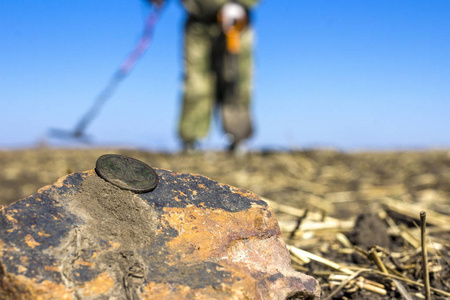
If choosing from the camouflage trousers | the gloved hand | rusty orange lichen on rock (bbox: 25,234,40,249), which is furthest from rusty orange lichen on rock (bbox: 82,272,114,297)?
the camouflage trousers

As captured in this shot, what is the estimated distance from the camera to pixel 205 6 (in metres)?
6.11

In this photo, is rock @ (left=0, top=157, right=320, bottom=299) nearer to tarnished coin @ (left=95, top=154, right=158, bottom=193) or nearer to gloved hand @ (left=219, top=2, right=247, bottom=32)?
tarnished coin @ (left=95, top=154, right=158, bottom=193)

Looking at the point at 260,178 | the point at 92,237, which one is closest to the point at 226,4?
the point at 260,178

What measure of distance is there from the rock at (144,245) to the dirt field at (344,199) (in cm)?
45

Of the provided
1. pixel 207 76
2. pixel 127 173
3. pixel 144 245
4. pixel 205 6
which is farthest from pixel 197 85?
pixel 144 245

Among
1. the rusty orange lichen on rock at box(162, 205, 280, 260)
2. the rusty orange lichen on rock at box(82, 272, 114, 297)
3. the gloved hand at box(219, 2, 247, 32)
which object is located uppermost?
the gloved hand at box(219, 2, 247, 32)

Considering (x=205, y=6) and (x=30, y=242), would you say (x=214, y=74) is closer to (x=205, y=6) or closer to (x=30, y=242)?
(x=205, y=6)

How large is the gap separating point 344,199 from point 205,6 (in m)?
3.32

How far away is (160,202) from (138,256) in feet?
0.73

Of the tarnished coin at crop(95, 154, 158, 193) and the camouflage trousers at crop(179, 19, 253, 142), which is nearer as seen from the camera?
the tarnished coin at crop(95, 154, 158, 193)

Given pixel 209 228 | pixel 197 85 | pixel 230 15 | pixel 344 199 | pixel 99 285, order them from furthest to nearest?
pixel 197 85 → pixel 230 15 → pixel 344 199 → pixel 209 228 → pixel 99 285

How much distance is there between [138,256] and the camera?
4.12 ft

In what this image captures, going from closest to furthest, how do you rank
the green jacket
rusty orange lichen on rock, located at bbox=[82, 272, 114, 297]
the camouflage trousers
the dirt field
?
rusty orange lichen on rock, located at bbox=[82, 272, 114, 297]
the dirt field
the green jacket
the camouflage trousers

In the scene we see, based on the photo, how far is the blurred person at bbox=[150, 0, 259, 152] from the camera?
619cm
